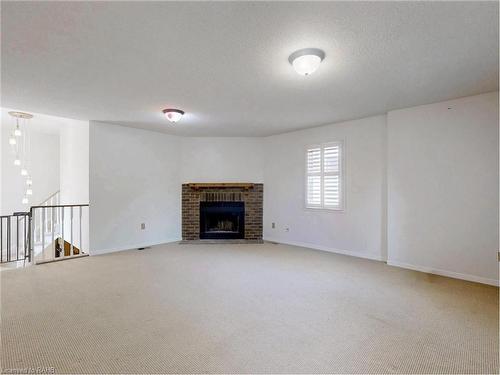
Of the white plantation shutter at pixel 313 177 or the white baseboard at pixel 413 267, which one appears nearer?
the white baseboard at pixel 413 267

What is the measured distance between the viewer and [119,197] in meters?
5.22

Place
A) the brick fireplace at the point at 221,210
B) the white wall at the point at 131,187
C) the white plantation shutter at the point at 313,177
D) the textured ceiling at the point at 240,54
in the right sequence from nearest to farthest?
the textured ceiling at the point at 240,54, the white wall at the point at 131,187, the white plantation shutter at the point at 313,177, the brick fireplace at the point at 221,210

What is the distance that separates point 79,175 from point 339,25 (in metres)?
5.30

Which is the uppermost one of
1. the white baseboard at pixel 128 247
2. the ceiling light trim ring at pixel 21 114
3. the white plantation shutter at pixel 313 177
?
the ceiling light trim ring at pixel 21 114

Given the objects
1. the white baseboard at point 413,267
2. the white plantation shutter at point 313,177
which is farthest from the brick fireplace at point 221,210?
the white plantation shutter at point 313,177

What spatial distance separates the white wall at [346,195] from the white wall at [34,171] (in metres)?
5.75

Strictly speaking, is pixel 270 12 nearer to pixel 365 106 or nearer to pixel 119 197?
pixel 365 106

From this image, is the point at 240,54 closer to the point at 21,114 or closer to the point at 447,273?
the point at 447,273

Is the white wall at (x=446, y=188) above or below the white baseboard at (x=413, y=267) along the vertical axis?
above

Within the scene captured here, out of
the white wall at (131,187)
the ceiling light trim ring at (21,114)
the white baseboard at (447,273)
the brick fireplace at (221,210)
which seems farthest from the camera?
the brick fireplace at (221,210)

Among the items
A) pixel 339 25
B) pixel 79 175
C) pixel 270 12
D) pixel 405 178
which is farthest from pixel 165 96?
pixel 405 178

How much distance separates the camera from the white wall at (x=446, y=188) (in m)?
3.41

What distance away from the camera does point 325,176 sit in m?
5.20

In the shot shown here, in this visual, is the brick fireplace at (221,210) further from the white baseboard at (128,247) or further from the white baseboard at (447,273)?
the white baseboard at (447,273)
